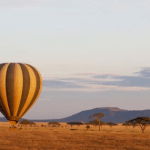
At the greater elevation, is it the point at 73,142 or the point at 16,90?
the point at 16,90

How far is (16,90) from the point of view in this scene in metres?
67.4

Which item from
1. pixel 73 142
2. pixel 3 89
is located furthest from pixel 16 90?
pixel 73 142

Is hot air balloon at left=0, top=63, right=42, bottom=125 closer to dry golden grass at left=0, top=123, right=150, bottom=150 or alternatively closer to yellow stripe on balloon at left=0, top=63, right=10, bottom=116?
yellow stripe on balloon at left=0, top=63, right=10, bottom=116

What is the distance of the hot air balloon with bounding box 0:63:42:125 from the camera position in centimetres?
6700

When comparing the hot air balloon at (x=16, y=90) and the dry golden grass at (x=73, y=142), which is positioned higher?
the hot air balloon at (x=16, y=90)

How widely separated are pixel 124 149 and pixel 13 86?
3356 cm

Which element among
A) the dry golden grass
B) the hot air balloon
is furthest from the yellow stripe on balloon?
the dry golden grass

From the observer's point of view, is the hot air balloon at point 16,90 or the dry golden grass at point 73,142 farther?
the hot air balloon at point 16,90

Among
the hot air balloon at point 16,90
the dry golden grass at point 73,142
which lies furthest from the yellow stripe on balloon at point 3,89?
the dry golden grass at point 73,142

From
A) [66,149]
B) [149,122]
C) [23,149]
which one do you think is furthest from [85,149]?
[149,122]

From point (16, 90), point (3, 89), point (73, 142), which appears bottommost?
point (73, 142)

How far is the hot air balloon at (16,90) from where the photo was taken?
6700 cm

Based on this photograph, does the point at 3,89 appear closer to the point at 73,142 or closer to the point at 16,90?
the point at 16,90

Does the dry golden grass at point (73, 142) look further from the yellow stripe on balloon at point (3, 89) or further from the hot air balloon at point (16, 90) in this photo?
the yellow stripe on balloon at point (3, 89)
